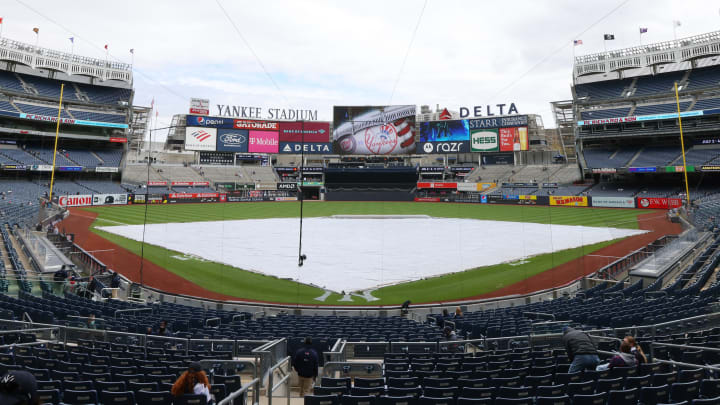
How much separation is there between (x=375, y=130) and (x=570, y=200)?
4389 centimetres

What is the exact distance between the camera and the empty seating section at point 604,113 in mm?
69781

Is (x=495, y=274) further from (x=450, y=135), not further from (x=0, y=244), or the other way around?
(x=450, y=135)

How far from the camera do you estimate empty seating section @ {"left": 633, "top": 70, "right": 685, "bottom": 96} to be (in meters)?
67.9

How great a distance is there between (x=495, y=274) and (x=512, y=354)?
15029 mm

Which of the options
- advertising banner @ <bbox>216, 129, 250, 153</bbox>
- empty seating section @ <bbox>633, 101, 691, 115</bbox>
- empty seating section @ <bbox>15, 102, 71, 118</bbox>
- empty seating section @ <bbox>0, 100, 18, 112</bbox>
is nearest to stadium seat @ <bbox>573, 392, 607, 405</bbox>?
empty seating section @ <bbox>633, 101, 691, 115</bbox>

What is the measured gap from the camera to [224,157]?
9512 cm

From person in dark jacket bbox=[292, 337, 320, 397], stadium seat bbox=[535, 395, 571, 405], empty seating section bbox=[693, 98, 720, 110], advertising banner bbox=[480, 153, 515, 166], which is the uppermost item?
empty seating section bbox=[693, 98, 720, 110]

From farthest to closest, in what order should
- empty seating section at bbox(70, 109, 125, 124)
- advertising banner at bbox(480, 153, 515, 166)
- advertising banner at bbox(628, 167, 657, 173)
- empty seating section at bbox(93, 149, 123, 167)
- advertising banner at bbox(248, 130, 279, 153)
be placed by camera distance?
advertising banner at bbox(480, 153, 515, 166), advertising banner at bbox(248, 130, 279, 153), empty seating section at bbox(93, 149, 123, 167), empty seating section at bbox(70, 109, 125, 124), advertising banner at bbox(628, 167, 657, 173)

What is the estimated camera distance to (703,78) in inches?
2552

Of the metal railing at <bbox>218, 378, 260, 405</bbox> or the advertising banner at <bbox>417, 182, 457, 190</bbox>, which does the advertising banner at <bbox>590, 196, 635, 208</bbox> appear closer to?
the advertising banner at <bbox>417, 182, 457, 190</bbox>

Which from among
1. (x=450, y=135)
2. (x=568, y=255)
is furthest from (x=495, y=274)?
(x=450, y=135)

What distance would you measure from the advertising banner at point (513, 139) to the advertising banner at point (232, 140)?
59517mm

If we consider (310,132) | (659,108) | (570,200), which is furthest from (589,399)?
(310,132)

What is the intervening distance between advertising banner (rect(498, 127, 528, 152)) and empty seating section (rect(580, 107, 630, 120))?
1177 cm
